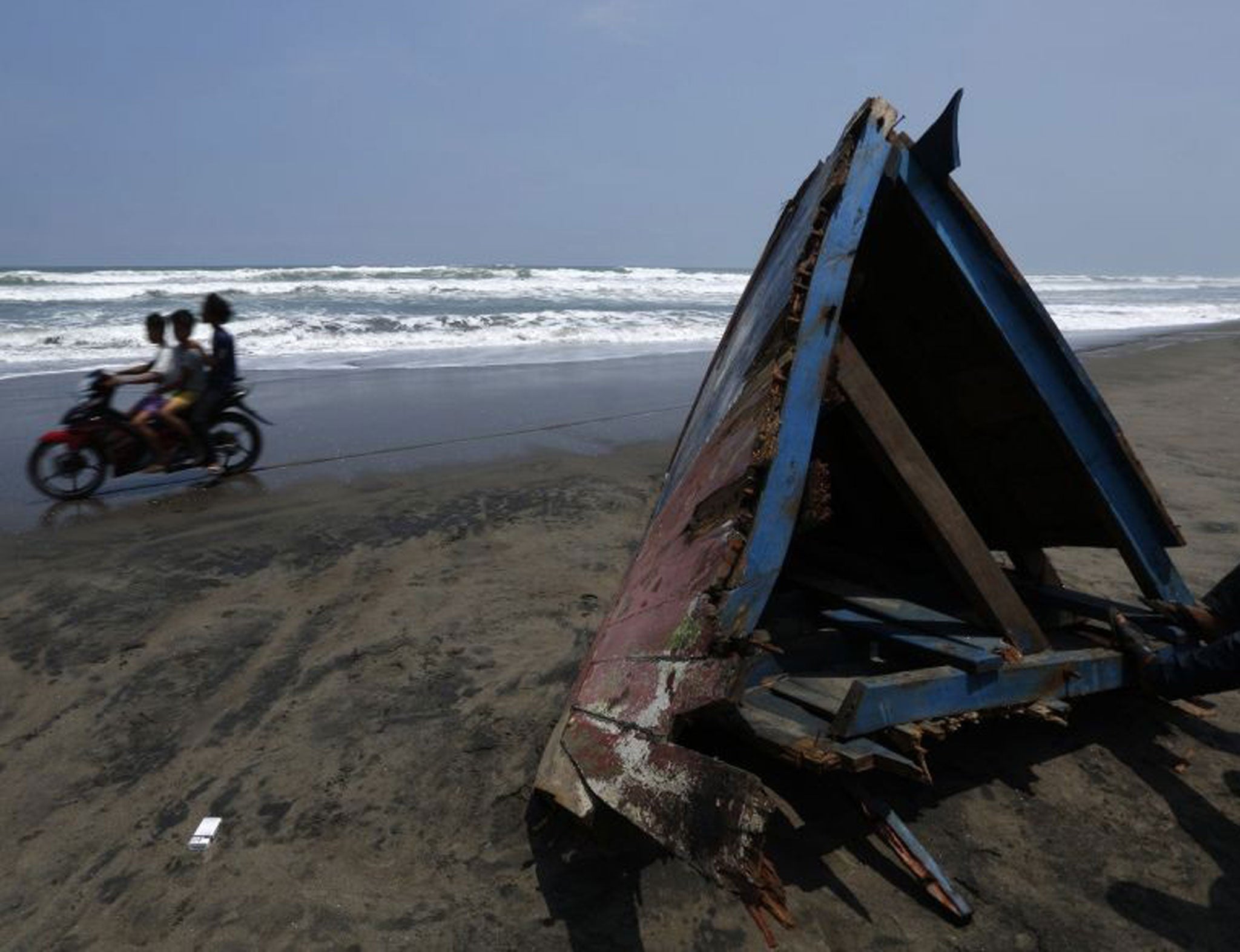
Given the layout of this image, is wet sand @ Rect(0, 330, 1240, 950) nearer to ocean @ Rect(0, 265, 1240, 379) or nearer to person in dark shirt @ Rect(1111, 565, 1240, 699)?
person in dark shirt @ Rect(1111, 565, 1240, 699)

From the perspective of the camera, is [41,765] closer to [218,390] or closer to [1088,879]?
[1088,879]

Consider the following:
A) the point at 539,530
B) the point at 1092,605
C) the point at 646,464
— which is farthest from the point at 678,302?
the point at 1092,605

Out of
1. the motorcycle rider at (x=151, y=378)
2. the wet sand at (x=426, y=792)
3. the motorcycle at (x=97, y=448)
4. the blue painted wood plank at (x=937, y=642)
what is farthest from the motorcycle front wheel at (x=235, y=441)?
the blue painted wood plank at (x=937, y=642)

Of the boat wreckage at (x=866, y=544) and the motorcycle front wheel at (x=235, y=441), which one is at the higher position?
the boat wreckage at (x=866, y=544)

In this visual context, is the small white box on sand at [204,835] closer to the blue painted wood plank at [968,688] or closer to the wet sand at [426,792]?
the wet sand at [426,792]

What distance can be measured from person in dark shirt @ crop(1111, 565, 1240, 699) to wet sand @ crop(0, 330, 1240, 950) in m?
0.29

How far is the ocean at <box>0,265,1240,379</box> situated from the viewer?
15.6 metres

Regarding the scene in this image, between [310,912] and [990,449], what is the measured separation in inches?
113

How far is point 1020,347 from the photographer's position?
8.96 ft

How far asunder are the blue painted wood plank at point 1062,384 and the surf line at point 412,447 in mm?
5742

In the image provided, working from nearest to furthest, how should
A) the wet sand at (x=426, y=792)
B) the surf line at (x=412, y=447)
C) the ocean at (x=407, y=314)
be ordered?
the wet sand at (x=426, y=792) < the surf line at (x=412, y=447) < the ocean at (x=407, y=314)

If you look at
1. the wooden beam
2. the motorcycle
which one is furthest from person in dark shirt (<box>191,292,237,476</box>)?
the wooden beam

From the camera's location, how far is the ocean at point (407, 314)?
51.2ft

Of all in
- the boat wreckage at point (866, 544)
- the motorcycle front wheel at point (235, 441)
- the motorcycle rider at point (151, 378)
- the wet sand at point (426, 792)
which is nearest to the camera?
the boat wreckage at point (866, 544)
